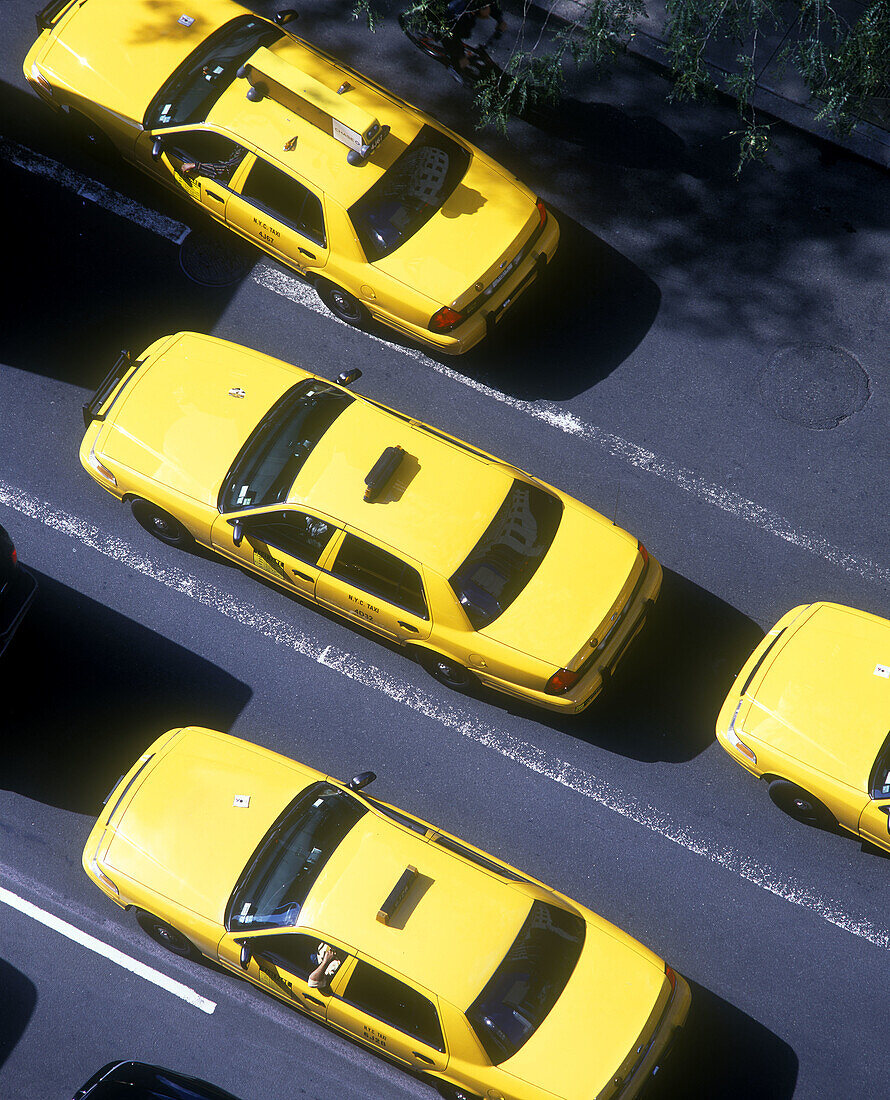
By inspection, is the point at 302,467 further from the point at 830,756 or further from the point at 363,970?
the point at 830,756

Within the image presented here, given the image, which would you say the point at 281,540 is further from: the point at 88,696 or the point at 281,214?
the point at 281,214

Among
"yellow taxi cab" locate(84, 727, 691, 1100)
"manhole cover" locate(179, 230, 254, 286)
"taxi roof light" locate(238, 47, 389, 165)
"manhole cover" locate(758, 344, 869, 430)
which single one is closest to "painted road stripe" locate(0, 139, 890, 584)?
"manhole cover" locate(179, 230, 254, 286)

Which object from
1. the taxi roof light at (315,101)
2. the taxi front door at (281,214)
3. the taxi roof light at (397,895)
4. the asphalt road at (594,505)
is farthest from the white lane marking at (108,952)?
the taxi roof light at (315,101)

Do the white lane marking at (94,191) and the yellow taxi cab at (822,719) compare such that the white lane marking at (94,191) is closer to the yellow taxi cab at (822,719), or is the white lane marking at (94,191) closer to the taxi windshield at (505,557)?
the taxi windshield at (505,557)

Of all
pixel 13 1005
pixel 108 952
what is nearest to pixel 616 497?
pixel 108 952

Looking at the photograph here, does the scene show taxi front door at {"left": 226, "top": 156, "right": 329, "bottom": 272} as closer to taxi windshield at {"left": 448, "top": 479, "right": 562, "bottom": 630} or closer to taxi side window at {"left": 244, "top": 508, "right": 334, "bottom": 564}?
taxi side window at {"left": 244, "top": 508, "right": 334, "bottom": 564}

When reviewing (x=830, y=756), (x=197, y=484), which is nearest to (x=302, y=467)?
(x=197, y=484)
